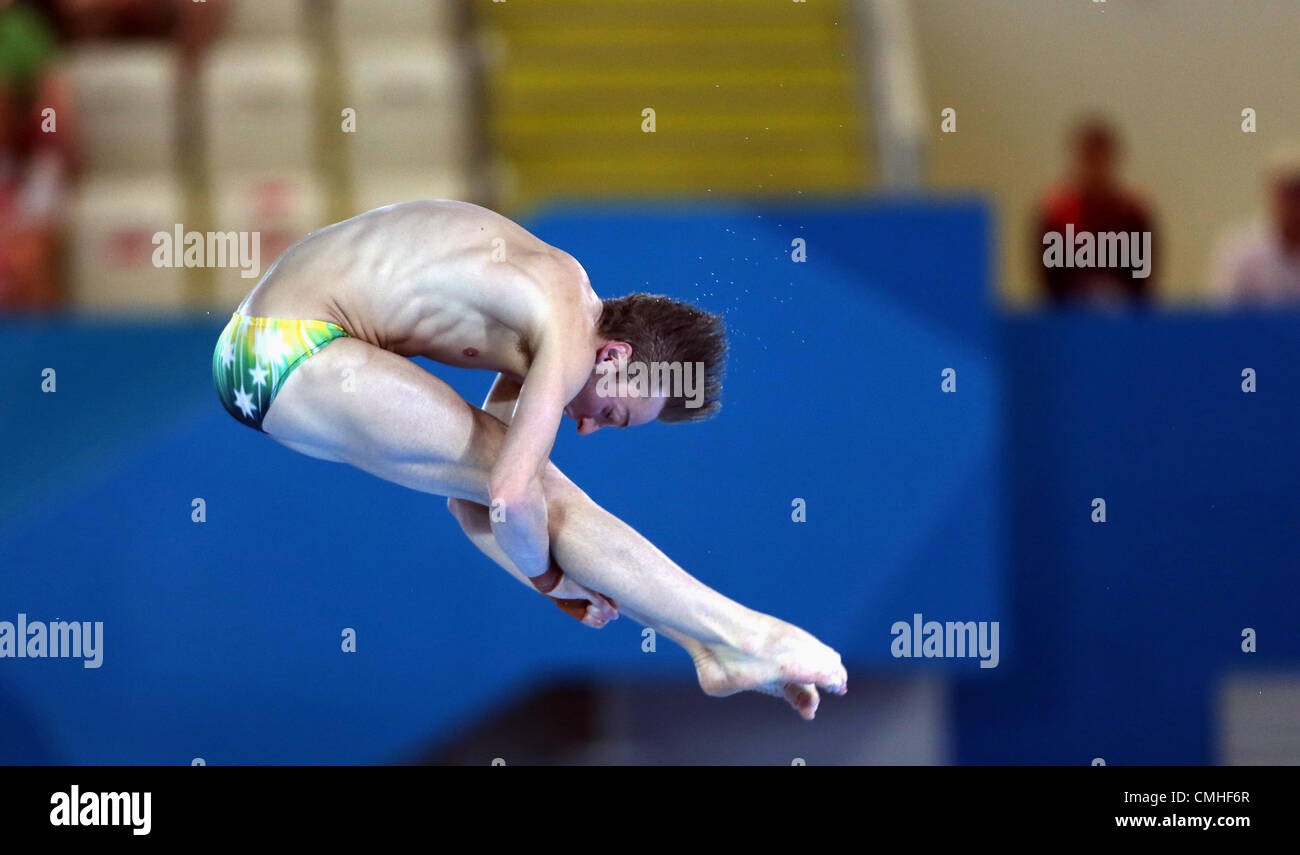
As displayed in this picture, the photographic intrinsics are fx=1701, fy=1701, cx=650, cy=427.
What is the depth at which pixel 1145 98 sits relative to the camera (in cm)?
604

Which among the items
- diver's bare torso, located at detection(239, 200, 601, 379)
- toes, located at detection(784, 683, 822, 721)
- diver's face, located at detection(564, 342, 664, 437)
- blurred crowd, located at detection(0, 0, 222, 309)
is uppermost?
blurred crowd, located at detection(0, 0, 222, 309)

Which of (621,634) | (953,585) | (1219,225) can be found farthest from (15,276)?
(1219,225)

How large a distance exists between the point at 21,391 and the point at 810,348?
7.39 feet

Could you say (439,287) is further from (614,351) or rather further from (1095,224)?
(1095,224)

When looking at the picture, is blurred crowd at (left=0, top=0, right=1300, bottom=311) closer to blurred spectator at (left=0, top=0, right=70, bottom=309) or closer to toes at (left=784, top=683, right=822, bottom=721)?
blurred spectator at (left=0, top=0, right=70, bottom=309)

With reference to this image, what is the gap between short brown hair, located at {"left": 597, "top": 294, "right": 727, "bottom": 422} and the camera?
3592 millimetres

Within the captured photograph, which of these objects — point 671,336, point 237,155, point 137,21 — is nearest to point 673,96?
point 237,155

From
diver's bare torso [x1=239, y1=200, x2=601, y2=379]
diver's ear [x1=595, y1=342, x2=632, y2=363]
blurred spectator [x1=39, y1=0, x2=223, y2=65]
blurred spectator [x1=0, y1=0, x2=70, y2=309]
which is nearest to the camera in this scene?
diver's bare torso [x1=239, y1=200, x2=601, y2=379]

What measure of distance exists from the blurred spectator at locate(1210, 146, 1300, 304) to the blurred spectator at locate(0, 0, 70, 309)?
12.0 ft

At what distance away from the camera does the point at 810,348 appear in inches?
184

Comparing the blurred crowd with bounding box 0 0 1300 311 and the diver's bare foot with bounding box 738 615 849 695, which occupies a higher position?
the blurred crowd with bounding box 0 0 1300 311

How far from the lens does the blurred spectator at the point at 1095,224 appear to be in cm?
527

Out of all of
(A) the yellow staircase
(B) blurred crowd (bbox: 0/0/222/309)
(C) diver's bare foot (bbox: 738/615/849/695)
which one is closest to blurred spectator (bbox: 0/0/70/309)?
(B) blurred crowd (bbox: 0/0/222/309)
